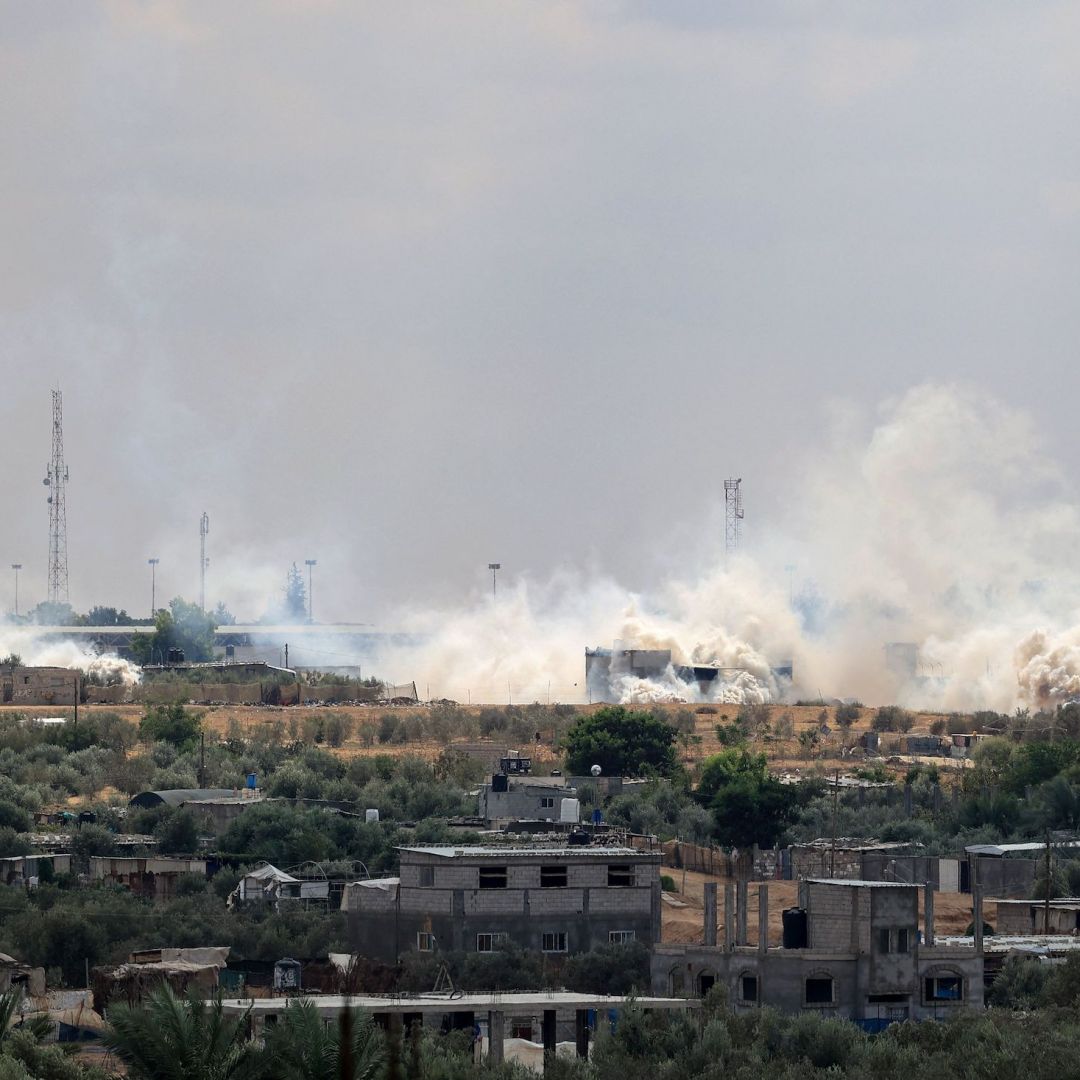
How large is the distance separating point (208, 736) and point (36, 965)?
141 ft

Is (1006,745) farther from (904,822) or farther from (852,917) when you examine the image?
(852,917)

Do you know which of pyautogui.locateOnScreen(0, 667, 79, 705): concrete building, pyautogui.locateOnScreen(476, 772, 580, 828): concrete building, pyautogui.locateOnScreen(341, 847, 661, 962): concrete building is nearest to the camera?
pyautogui.locateOnScreen(341, 847, 661, 962): concrete building

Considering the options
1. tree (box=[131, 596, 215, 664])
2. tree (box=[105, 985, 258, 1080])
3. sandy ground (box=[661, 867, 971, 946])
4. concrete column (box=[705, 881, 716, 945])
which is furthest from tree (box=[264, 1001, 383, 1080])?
tree (box=[131, 596, 215, 664])

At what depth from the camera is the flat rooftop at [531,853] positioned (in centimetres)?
5275

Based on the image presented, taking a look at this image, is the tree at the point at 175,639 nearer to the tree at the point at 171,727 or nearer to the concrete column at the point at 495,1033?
the tree at the point at 171,727

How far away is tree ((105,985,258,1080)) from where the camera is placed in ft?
99.8

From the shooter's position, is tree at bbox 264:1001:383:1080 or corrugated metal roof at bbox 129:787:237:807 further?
corrugated metal roof at bbox 129:787:237:807

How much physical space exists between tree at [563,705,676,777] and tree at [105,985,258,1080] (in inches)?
1971

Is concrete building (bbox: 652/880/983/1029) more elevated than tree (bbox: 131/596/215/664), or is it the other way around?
tree (bbox: 131/596/215/664)

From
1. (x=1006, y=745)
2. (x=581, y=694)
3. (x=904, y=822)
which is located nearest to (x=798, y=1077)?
(x=904, y=822)

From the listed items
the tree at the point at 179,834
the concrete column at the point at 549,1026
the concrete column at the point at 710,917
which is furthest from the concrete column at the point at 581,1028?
the tree at the point at 179,834

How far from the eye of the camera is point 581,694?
11812cm

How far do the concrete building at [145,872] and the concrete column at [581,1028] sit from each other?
18975 millimetres

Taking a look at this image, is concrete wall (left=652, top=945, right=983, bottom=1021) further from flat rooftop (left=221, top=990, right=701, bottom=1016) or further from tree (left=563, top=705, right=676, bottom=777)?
tree (left=563, top=705, right=676, bottom=777)
